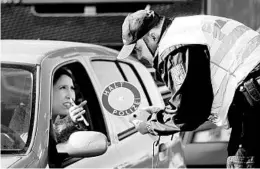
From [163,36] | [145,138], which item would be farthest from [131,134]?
[163,36]

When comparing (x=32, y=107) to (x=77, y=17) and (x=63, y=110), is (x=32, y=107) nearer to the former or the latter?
(x=63, y=110)

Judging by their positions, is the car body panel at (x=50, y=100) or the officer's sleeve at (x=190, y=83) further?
the car body panel at (x=50, y=100)

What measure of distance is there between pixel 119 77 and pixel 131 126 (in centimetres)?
35

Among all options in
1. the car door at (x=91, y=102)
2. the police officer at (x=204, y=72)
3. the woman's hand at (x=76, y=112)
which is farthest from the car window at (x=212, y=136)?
the police officer at (x=204, y=72)

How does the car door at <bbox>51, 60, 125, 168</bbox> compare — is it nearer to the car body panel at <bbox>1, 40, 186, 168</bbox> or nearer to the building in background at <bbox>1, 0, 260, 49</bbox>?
the car body panel at <bbox>1, 40, 186, 168</bbox>

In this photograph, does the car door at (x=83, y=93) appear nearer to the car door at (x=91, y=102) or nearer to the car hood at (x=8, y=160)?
the car door at (x=91, y=102)

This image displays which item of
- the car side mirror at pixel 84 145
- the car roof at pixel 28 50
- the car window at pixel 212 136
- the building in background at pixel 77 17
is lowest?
the car window at pixel 212 136

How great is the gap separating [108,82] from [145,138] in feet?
1.49

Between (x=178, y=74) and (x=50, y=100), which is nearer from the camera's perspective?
(x=178, y=74)

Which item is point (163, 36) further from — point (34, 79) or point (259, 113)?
point (34, 79)

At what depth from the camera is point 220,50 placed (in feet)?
17.0

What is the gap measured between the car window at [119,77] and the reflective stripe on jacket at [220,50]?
1.36 m

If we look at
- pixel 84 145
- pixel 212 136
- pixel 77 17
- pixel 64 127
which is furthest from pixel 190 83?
pixel 77 17

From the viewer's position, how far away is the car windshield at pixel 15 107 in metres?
5.70
